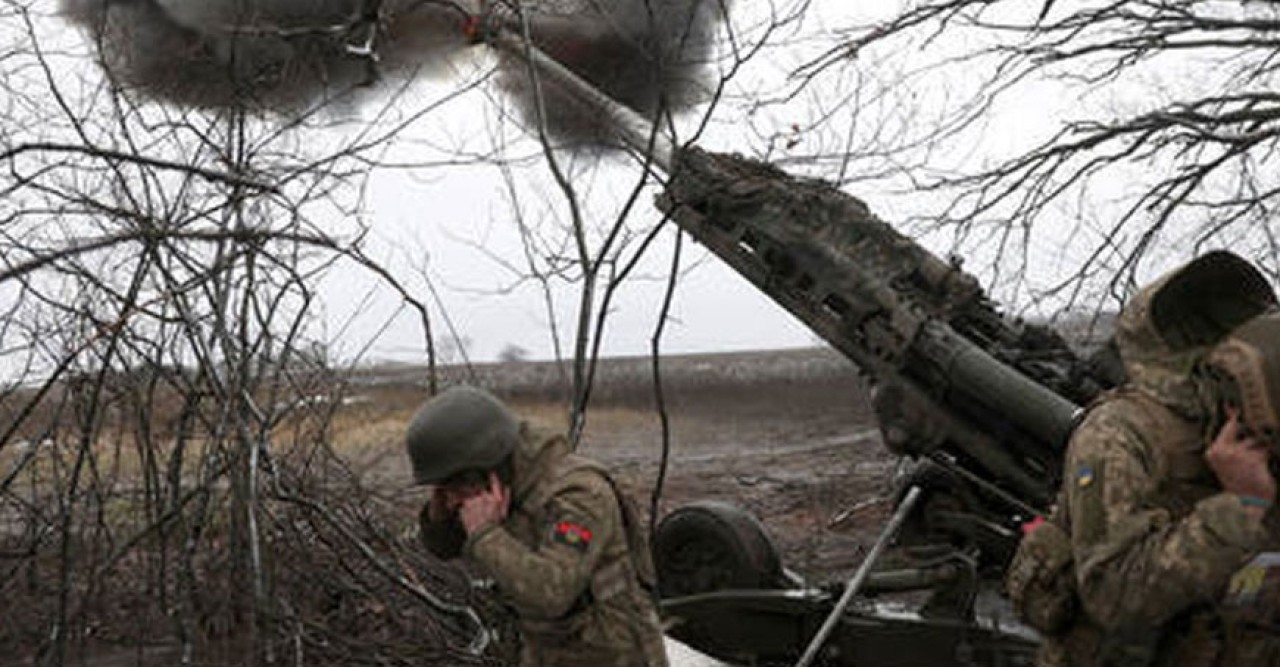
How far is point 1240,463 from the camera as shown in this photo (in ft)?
9.04

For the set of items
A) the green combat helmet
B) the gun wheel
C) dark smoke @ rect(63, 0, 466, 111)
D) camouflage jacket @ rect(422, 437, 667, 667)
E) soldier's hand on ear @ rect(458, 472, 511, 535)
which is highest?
dark smoke @ rect(63, 0, 466, 111)

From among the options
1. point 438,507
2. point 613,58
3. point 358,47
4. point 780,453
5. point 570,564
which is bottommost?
point 780,453

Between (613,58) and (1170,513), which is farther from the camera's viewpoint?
(613,58)

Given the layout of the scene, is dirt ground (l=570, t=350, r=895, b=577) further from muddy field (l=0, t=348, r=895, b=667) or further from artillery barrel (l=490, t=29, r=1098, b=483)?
artillery barrel (l=490, t=29, r=1098, b=483)

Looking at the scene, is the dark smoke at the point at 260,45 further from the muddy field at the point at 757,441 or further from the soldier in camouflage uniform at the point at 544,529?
the soldier in camouflage uniform at the point at 544,529

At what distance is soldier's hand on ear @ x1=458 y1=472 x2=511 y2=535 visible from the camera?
10.6 feet

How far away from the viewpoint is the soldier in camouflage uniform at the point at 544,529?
126 inches

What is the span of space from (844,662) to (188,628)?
2.93 m

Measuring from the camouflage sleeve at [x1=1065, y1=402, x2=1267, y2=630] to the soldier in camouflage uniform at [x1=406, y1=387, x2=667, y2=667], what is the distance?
1.11 m

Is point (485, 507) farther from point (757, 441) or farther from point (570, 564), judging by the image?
point (757, 441)

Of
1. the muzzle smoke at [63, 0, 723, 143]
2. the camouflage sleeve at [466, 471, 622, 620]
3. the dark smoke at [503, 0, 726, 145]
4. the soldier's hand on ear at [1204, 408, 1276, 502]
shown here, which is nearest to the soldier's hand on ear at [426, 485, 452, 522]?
the camouflage sleeve at [466, 471, 622, 620]

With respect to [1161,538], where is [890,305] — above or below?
above

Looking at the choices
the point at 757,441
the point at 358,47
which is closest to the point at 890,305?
the point at 358,47

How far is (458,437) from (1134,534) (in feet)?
5.17
